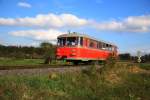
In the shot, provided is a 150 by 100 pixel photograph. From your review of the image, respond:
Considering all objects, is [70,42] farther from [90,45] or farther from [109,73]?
[109,73]

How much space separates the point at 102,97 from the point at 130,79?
242 inches

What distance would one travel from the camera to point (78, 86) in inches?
506

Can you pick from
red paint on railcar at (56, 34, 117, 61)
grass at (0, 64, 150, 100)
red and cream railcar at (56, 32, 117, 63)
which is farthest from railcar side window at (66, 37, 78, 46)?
grass at (0, 64, 150, 100)

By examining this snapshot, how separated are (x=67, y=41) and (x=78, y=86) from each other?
48.9ft

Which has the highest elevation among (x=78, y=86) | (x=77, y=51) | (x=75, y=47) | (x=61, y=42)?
(x=61, y=42)

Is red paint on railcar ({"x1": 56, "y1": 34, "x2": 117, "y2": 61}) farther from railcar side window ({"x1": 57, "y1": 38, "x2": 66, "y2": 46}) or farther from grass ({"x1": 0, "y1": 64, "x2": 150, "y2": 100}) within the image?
grass ({"x1": 0, "y1": 64, "x2": 150, "y2": 100})

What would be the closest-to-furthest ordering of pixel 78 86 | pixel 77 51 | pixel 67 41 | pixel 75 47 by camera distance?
pixel 78 86
pixel 77 51
pixel 75 47
pixel 67 41

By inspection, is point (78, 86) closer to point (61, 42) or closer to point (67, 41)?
point (67, 41)

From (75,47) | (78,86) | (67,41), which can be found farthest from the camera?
(67,41)

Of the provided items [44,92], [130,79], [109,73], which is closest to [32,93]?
[44,92]

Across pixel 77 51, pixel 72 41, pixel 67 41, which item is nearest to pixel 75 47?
pixel 77 51

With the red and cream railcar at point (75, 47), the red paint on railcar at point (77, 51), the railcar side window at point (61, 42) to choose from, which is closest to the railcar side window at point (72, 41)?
the red and cream railcar at point (75, 47)

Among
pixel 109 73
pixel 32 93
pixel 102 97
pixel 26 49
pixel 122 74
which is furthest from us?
pixel 26 49

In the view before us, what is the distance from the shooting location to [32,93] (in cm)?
992
